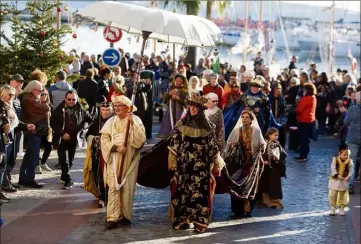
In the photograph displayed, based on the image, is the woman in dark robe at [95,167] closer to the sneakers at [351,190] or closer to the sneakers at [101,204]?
the sneakers at [101,204]

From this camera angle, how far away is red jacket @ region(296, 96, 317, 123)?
20031mm

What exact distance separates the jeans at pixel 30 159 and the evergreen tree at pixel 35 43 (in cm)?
425

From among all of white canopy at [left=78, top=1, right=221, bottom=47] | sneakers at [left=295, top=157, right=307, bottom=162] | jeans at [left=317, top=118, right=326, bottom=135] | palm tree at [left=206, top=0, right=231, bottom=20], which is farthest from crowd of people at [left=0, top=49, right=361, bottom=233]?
palm tree at [left=206, top=0, right=231, bottom=20]

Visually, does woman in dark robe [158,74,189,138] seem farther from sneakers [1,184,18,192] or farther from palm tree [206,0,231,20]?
palm tree [206,0,231,20]

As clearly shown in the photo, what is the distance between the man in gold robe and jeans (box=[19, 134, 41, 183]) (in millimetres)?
2809

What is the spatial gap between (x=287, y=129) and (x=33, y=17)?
7.88 m

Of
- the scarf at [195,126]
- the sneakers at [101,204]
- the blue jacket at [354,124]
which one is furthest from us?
the blue jacket at [354,124]

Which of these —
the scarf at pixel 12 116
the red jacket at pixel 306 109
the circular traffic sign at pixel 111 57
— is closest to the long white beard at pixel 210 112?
Answer: the scarf at pixel 12 116

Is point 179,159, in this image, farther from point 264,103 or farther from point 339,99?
point 339,99

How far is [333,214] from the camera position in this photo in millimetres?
13844

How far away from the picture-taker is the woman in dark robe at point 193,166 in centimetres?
1190

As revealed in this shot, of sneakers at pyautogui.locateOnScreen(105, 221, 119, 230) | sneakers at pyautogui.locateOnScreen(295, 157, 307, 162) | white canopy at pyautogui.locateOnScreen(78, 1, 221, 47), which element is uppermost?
white canopy at pyautogui.locateOnScreen(78, 1, 221, 47)

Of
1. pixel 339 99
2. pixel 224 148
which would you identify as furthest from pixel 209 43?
pixel 339 99

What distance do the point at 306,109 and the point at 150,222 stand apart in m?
8.61
